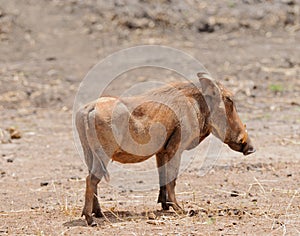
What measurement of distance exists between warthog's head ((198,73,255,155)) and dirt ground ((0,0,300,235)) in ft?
2.04

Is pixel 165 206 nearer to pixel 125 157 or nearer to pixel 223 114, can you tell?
pixel 125 157

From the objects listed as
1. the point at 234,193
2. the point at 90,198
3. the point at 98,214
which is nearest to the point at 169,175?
the point at 98,214

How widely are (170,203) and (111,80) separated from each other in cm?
830

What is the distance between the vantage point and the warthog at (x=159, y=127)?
5891 millimetres

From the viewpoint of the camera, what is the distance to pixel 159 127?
620 centimetres

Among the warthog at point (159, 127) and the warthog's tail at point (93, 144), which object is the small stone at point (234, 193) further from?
the warthog's tail at point (93, 144)

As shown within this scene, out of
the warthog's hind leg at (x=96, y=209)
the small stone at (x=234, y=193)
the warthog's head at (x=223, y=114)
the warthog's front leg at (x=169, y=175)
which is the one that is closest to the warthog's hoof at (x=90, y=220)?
the warthog's hind leg at (x=96, y=209)

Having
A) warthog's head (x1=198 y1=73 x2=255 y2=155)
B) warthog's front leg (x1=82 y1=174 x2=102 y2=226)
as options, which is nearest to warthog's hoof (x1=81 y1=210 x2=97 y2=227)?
warthog's front leg (x1=82 y1=174 x2=102 y2=226)

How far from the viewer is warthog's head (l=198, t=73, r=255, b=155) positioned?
6.57 m

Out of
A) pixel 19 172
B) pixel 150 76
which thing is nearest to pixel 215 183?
pixel 19 172

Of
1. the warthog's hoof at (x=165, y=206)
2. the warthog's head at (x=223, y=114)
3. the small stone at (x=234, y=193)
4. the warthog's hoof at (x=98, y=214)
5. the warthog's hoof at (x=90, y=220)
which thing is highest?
the warthog's head at (x=223, y=114)

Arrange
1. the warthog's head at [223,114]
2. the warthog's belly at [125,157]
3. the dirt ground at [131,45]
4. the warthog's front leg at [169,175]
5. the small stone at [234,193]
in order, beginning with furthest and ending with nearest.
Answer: the small stone at [234,193] < the warthog's head at [223,114] < the warthog's front leg at [169,175] < the dirt ground at [131,45] < the warthog's belly at [125,157]

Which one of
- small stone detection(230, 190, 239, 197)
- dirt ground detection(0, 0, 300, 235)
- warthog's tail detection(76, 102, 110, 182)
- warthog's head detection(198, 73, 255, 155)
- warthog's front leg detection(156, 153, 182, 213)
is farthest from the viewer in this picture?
small stone detection(230, 190, 239, 197)

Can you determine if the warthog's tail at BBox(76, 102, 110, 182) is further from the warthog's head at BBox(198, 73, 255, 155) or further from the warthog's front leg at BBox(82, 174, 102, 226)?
the warthog's head at BBox(198, 73, 255, 155)
